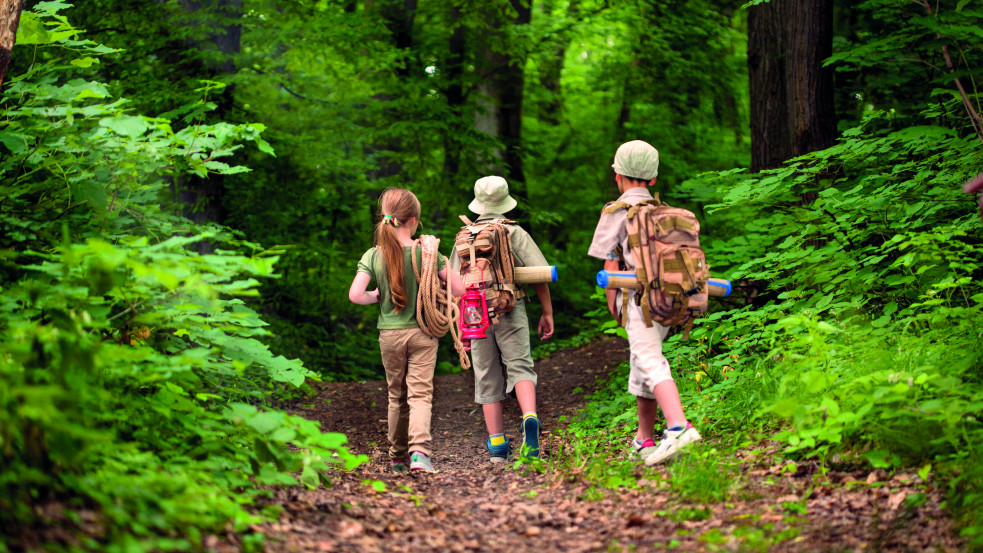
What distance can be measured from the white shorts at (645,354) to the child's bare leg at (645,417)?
6 cm

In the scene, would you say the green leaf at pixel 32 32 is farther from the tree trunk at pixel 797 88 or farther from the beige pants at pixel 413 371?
the tree trunk at pixel 797 88

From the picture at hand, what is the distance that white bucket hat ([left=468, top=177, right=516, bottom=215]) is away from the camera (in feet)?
18.0

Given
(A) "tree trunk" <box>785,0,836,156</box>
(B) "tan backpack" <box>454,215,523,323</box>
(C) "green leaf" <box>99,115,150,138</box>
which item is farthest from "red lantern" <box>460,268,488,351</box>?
(A) "tree trunk" <box>785,0,836,156</box>

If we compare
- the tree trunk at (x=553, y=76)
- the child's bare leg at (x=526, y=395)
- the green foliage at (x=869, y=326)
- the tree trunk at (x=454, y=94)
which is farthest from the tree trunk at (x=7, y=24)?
the tree trunk at (x=553, y=76)

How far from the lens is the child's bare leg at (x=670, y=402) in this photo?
13.7ft

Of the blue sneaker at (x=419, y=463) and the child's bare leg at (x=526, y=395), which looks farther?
the child's bare leg at (x=526, y=395)

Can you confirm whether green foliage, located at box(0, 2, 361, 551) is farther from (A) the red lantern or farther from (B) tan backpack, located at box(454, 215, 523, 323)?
(B) tan backpack, located at box(454, 215, 523, 323)

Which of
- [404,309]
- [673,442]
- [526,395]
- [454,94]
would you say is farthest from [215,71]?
[673,442]

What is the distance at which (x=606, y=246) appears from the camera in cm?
445

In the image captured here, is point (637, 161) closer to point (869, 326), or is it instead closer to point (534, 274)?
point (534, 274)

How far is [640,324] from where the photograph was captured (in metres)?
4.41

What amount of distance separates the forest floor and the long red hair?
1.28 meters

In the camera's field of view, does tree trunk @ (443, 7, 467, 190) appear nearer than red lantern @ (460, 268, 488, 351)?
No

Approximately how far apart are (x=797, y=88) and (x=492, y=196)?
11.5 ft
